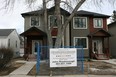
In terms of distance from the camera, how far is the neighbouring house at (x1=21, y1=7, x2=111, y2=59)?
1148 inches

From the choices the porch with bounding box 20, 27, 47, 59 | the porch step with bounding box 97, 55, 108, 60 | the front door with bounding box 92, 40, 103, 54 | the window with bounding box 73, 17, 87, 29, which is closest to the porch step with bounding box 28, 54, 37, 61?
the porch with bounding box 20, 27, 47, 59

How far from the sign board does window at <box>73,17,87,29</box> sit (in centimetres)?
1478

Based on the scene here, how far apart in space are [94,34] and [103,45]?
283cm

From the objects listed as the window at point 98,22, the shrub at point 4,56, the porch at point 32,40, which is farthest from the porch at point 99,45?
the shrub at point 4,56

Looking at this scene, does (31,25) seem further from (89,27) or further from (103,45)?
(103,45)

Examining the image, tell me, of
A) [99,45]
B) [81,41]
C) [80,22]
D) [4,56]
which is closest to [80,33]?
[81,41]

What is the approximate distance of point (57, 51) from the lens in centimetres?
1553

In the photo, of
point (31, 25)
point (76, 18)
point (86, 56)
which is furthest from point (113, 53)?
point (31, 25)

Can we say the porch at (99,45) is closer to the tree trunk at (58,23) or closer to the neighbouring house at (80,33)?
the neighbouring house at (80,33)

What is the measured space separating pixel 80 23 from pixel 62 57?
15431mm

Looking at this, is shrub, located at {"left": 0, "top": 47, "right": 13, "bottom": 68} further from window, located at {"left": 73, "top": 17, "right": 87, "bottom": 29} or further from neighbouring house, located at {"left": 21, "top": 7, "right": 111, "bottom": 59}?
window, located at {"left": 73, "top": 17, "right": 87, "bottom": 29}

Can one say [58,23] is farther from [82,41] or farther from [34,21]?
[82,41]

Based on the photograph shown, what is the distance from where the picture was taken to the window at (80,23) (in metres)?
30.3

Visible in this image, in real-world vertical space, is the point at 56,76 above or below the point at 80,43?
below
